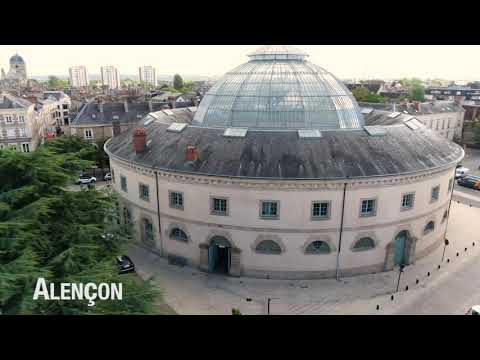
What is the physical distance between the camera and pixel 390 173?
30.3m

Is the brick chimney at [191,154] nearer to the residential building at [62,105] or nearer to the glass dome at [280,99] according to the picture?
the glass dome at [280,99]

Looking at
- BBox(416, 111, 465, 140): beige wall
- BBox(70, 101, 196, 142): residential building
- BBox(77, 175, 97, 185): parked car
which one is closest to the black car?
BBox(77, 175, 97, 185): parked car

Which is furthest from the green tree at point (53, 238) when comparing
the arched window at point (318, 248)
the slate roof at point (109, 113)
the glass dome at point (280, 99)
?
the slate roof at point (109, 113)

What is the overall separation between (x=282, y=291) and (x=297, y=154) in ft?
36.4

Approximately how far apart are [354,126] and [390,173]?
26.6ft

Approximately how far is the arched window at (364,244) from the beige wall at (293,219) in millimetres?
365

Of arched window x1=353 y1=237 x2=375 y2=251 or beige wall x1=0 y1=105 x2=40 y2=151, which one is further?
beige wall x1=0 y1=105 x2=40 y2=151

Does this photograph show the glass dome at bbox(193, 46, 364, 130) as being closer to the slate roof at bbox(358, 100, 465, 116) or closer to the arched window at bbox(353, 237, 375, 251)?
the arched window at bbox(353, 237, 375, 251)

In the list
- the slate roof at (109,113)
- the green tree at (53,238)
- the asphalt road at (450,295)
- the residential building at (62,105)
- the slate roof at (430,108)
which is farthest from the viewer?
the residential building at (62,105)

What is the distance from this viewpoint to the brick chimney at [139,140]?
3512cm

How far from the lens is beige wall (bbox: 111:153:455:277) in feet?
98.2

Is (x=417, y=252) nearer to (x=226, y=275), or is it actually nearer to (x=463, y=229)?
(x=463, y=229)

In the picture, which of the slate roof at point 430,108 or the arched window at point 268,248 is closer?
the arched window at point 268,248

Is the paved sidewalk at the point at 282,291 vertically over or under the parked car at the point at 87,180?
under
